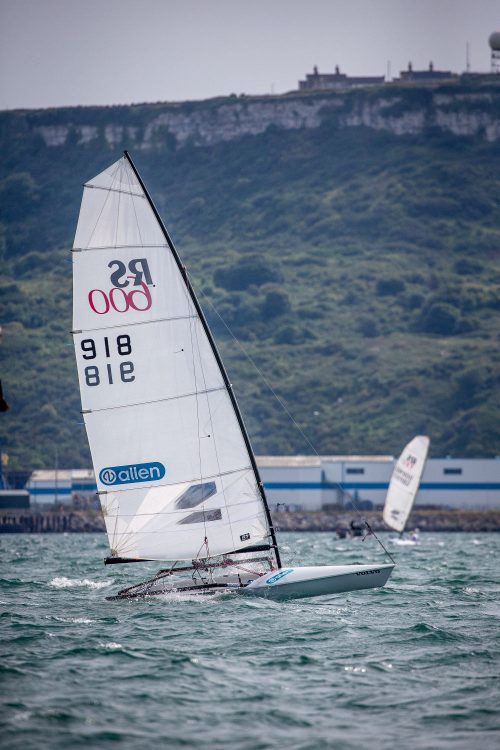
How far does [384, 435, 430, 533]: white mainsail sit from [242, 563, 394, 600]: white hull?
55326 mm

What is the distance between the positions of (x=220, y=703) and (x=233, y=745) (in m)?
2.73

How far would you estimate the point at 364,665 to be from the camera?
2816 centimetres

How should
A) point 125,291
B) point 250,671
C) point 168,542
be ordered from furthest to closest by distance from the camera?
point 168,542 → point 125,291 → point 250,671

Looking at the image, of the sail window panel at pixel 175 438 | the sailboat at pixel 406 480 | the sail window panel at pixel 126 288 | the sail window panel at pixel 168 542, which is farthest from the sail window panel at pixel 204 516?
the sailboat at pixel 406 480

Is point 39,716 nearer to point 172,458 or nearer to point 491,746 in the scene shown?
point 491,746

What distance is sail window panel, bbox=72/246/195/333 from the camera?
121 feet

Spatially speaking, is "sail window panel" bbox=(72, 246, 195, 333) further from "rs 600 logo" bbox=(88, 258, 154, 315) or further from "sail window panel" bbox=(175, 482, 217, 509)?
"sail window panel" bbox=(175, 482, 217, 509)

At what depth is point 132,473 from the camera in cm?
3759

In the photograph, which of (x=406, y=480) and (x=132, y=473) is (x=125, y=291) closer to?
(x=132, y=473)

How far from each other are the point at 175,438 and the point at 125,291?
4021 millimetres

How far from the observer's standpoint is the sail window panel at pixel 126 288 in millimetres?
36938

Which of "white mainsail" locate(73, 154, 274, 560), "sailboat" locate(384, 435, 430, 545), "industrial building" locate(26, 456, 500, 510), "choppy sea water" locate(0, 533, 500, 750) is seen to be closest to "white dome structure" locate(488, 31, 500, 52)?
"industrial building" locate(26, 456, 500, 510)

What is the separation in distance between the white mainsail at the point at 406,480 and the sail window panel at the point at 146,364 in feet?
187

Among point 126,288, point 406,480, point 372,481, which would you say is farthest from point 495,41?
A: point 126,288
